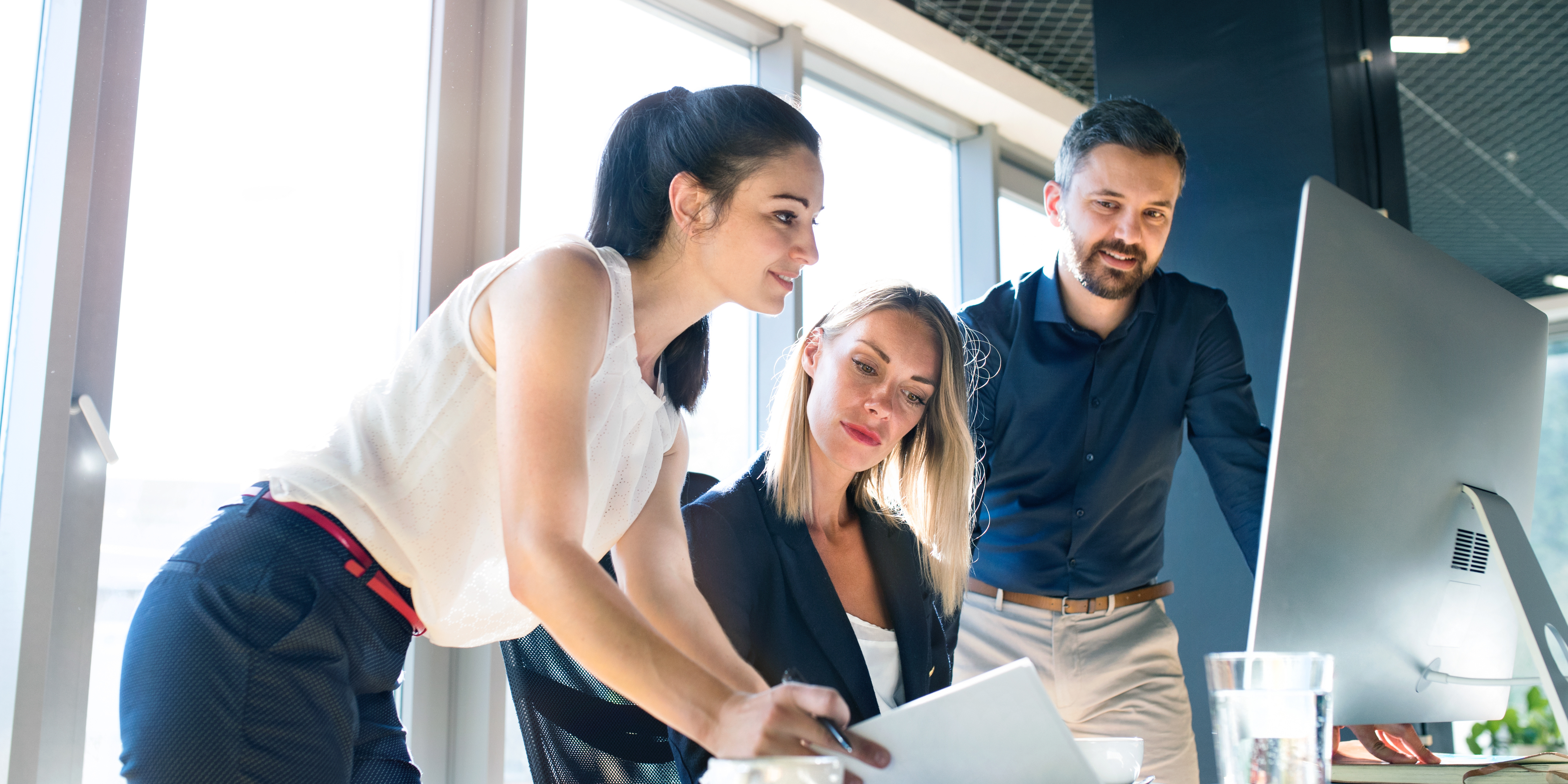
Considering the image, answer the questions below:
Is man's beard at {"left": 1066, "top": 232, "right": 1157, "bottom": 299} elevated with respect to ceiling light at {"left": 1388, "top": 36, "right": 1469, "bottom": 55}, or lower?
lower

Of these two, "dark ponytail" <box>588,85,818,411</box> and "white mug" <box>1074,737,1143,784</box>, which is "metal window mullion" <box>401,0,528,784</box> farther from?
"white mug" <box>1074,737,1143,784</box>

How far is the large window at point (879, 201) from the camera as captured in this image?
3.33 meters

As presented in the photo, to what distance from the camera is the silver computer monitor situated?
89cm

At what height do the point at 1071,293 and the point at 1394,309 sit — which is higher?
the point at 1071,293

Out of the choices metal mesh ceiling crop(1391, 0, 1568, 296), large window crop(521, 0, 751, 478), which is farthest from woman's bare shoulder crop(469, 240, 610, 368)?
metal mesh ceiling crop(1391, 0, 1568, 296)

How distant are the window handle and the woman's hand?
1.47 meters

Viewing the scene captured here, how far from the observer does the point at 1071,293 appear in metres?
1.88

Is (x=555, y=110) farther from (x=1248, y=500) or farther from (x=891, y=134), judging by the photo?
(x=1248, y=500)

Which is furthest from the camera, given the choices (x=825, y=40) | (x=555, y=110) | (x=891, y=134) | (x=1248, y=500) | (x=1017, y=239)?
(x=1017, y=239)

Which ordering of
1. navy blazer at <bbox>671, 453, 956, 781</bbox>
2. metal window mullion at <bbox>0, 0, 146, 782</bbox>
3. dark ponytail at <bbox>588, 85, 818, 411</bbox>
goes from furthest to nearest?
metal window mullion at <bbox>0, 0, 146, 782</bbox> → navy blazer at <bbox>671, 453, 956, 781</bbox> → dark ponytail at <bbox>588, 85, 818, 411</bbox>

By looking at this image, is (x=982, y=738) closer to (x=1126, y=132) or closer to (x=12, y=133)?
(x=1126, y=132)

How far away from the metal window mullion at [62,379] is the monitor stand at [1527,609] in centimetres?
185

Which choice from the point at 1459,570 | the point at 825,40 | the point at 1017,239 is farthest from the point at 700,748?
the point at 1017,239

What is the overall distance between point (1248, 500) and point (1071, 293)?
1.54 ft
